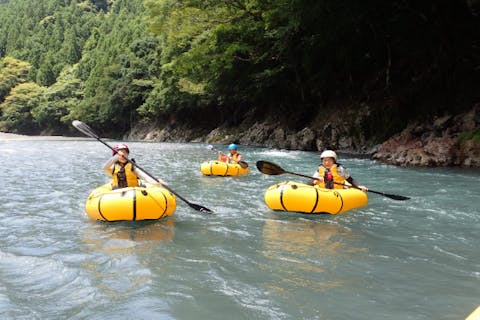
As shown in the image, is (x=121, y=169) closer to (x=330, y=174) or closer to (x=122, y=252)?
(x=122, y=252)

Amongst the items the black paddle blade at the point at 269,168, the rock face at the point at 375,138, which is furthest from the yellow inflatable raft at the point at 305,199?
the rock face at the point at 375,138

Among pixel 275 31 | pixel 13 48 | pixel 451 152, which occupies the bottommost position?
pixel 451 152

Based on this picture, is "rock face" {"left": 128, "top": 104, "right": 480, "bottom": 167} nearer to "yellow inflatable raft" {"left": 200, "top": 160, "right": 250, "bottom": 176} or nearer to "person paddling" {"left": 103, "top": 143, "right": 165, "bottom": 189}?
"yellow inflatable raft" {"left": 200, "top": 160, "right": 250, "bottom": 176}

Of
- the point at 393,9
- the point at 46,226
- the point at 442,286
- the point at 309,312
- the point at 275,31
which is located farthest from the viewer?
the point at 275,31

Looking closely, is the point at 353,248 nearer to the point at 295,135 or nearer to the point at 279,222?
the point at 279,222

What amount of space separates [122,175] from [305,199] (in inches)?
103

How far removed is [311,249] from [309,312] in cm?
148

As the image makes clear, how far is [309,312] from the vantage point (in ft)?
10.2

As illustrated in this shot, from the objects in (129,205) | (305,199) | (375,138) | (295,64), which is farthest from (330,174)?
(295,64)

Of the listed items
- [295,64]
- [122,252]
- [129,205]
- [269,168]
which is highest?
[295,64]

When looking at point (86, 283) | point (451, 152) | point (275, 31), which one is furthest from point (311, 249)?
point (275, 31)

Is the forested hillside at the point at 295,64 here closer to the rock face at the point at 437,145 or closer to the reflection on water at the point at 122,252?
the rock face at the point at 437,145

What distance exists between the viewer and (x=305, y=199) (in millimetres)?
5859

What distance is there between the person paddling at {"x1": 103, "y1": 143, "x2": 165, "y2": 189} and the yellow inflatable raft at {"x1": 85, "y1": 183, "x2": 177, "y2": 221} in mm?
644
